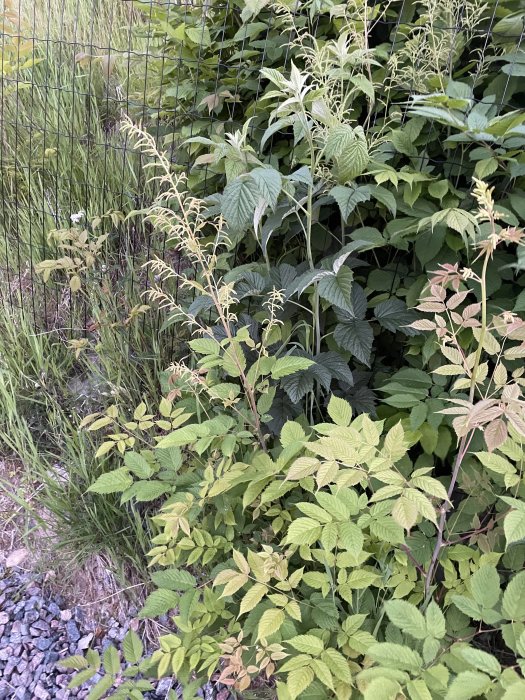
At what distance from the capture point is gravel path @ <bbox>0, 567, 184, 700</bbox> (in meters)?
1.56

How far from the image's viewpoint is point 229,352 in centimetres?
134

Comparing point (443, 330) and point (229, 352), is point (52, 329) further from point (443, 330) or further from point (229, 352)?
point (443, 330)

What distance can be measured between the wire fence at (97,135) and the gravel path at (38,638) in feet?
3.49

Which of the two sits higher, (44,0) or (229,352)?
(44,0)

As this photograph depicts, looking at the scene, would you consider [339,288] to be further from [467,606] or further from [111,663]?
[111,663]

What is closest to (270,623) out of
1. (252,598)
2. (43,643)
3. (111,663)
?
(252,598)

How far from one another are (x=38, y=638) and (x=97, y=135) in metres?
2.22

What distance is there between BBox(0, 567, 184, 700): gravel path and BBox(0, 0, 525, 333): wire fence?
3.49 feet

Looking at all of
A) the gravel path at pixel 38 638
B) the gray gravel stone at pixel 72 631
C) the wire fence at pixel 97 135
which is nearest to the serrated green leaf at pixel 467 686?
the gravel path at pixel 38 638

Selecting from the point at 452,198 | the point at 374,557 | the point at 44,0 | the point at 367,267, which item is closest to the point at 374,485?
the point at 374,557

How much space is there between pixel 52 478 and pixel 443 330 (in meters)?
1.46

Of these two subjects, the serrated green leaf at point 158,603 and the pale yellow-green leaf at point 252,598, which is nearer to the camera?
the pale yellow-green leaf at point 252,598

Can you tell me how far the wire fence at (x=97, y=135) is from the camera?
1.86m

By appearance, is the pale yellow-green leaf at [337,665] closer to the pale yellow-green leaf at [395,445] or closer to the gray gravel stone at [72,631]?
the pale yellow-green leaf at [395,445]
